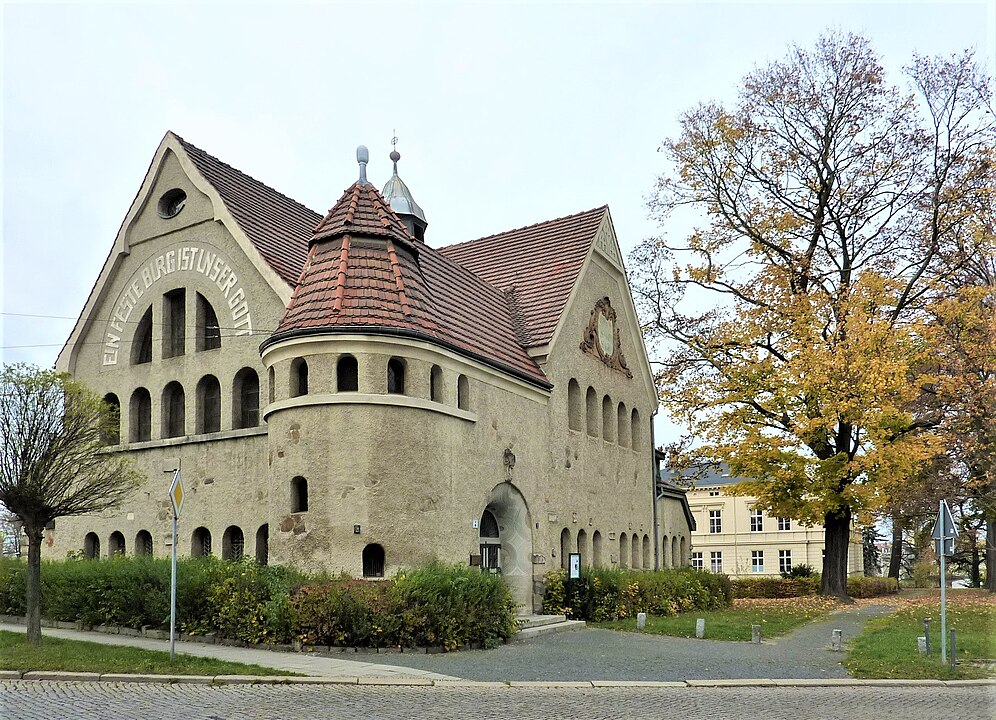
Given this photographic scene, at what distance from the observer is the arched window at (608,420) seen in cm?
3164

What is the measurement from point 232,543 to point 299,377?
5608mm

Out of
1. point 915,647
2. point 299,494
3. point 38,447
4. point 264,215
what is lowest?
point 915,647

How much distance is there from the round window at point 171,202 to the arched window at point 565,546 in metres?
13.2

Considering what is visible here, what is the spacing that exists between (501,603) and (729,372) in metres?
17.4

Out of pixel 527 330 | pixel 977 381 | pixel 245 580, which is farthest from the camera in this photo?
pixel 977 381

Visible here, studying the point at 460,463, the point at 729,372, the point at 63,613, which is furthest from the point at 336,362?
the point at 729,372

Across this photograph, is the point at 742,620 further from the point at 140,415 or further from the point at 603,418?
the point at 140,415

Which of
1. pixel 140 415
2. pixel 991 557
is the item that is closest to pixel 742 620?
pixel 140 415

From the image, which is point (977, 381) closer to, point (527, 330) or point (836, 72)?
point (836, 72)

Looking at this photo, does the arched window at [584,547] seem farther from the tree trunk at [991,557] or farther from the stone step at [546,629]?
the tree trunk at [991,557]

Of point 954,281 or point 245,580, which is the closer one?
point 245,580

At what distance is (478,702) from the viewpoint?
13.5 metres

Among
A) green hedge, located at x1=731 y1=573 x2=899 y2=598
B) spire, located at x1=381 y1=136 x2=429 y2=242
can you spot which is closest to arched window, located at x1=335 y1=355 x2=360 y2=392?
spire, located at x1=381 y1=136 x2=429 y2=242

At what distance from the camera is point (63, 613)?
21.6 m
